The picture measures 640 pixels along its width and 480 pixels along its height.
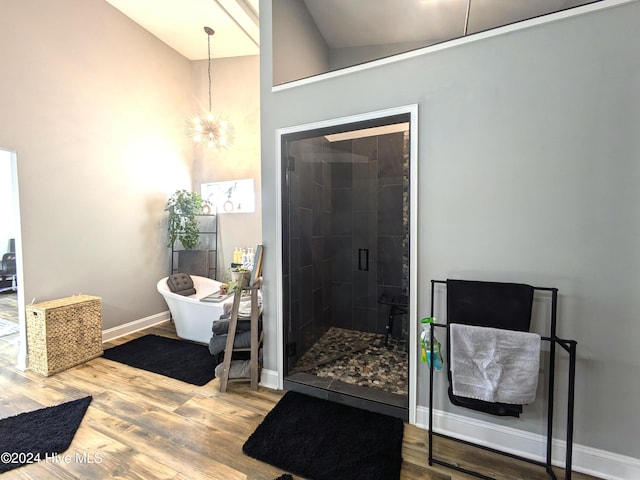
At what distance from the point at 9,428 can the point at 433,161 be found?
3.46m

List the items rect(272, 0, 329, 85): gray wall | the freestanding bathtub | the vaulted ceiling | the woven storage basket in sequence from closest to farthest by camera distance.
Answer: rect(272, 0, 329, 85): gray wall → the woven storage basket → the vaulted ceiling → the freestanding bathtub

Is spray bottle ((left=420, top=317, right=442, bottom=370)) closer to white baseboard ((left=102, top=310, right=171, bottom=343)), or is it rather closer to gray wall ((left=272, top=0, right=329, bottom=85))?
gray wall ((left=272, top=0, right=329, bottom=85))

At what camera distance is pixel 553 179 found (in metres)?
1.55

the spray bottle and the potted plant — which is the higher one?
the potted plant

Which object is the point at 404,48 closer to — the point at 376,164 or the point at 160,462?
the point at 376,164

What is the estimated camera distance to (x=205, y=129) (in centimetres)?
375

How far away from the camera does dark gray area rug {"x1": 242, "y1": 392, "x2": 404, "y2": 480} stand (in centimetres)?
155

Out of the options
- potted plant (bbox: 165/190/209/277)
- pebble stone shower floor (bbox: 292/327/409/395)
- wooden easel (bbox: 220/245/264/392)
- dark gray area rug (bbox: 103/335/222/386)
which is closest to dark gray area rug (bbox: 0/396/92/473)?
dark gray area rug (bbox: 103/335/222/386)

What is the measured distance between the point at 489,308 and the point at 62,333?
147 inches

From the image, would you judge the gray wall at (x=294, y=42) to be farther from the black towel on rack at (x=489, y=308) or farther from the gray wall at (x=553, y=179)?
the black towel on rack at (x=489, y=308)

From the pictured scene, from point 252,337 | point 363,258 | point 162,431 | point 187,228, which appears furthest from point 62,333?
point 363,258

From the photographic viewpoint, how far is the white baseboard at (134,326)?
3.40m

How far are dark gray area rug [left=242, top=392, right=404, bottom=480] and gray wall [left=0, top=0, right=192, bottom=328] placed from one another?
2.84m

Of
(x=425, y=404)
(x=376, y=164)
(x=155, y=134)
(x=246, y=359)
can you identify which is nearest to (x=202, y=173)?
(x=155, y=134)
